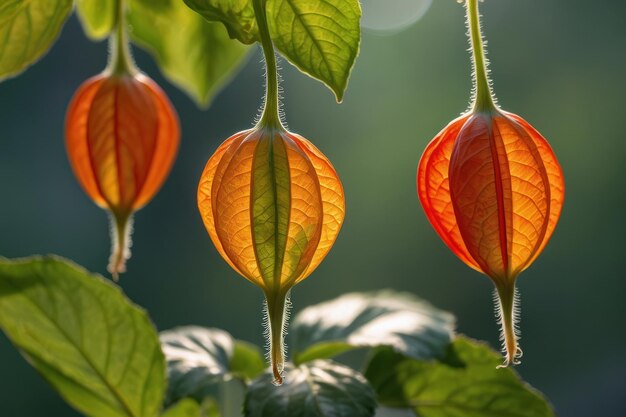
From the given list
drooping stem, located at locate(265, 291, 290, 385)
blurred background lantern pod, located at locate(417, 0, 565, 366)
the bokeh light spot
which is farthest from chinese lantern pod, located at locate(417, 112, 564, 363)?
the bokeh light spot

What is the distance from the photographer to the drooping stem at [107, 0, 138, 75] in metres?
Result: 0.62

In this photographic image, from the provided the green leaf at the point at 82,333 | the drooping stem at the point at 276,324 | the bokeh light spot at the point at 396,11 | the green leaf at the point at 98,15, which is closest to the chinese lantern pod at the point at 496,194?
the drooping stem at the point at 276,324

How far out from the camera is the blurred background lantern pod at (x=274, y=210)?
1.40ft

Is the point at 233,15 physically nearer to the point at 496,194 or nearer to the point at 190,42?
the point at 496,194

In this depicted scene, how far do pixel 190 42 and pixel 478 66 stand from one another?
30 cm

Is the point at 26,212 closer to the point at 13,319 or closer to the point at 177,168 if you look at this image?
the point at 177,168

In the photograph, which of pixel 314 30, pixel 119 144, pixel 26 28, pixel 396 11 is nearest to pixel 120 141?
pixel 119 144

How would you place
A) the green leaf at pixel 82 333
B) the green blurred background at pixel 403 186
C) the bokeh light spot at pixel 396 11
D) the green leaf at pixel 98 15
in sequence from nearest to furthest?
the green leaf at pixel 82 333
the green leaf at pixel 98 15
the green blurred background at pixel 403 186
the bokeh light spot at pixel 396 11

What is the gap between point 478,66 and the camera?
1.63 ft

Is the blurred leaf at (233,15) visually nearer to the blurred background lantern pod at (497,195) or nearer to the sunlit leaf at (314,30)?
the sunlit leaf at (314,30)

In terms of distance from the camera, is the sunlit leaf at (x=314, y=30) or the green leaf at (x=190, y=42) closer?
the sunlit leaf at (x=314, y=30)

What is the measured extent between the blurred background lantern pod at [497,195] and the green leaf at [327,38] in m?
0.08

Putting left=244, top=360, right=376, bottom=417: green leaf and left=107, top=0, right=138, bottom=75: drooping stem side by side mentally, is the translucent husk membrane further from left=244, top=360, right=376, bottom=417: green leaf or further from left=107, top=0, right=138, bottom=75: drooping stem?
left=107, top=0, right=138, bottom=75: drooping stem

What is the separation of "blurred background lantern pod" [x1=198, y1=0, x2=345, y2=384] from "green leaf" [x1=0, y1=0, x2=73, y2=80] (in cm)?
14
